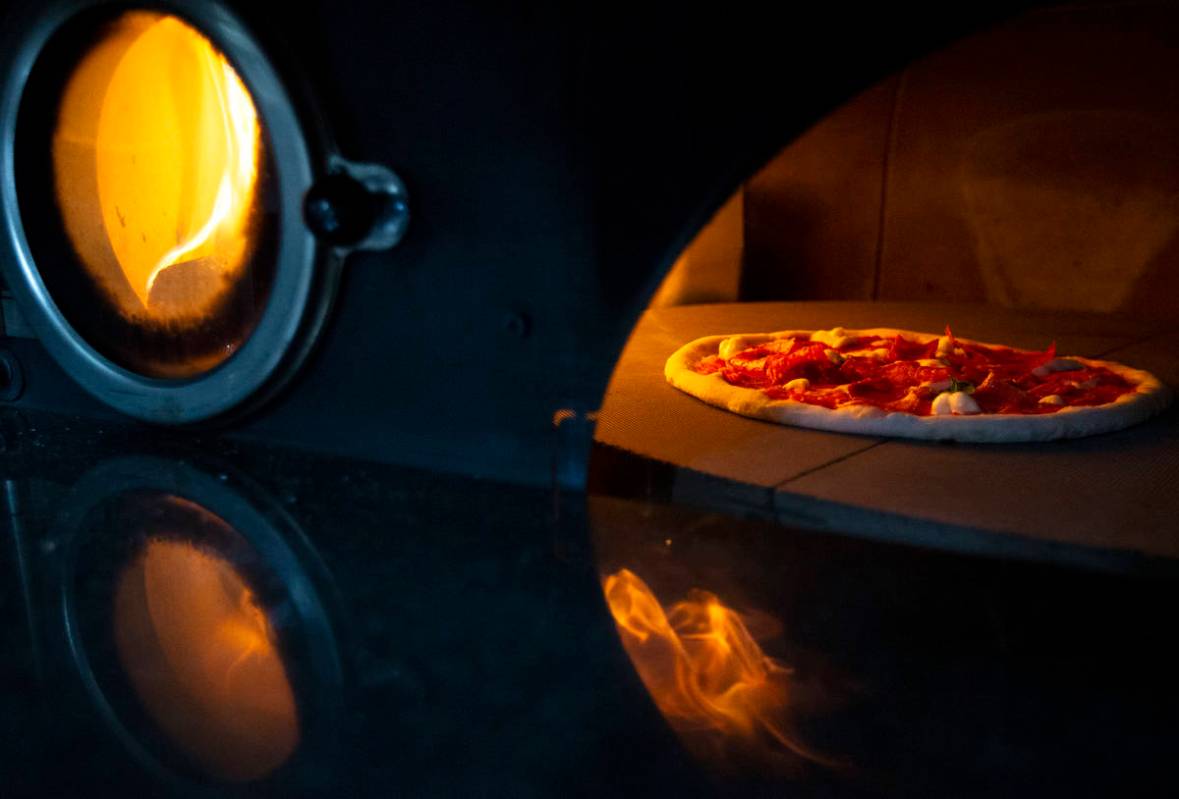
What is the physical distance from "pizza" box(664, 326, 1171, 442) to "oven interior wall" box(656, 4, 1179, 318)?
0.97 meters

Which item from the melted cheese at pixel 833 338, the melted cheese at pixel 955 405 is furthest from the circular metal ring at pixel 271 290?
the melted cheese at pixel 833 338

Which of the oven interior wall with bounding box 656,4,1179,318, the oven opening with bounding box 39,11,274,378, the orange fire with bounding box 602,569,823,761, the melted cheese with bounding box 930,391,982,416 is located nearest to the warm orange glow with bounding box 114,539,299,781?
the orange fire with bounding box 602,569,823,761

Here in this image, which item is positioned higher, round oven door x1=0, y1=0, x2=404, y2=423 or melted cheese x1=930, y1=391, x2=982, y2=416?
round oven door x1=0, y1=0, x2=404, y2=423

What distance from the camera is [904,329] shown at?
2781 mm

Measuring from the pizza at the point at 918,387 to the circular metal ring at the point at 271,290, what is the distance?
80cm

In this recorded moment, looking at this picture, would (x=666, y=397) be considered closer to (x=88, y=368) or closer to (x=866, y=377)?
(x=866, y=377)

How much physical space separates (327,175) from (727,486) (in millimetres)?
705

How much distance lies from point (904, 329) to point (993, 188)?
92 centimetres

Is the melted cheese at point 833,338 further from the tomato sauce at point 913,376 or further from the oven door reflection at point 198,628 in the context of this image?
the oven door reflection at point 198,628

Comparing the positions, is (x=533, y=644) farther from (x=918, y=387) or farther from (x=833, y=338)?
(x=833, y=338)

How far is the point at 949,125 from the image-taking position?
3463mm

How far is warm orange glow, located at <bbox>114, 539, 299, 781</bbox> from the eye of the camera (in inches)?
38.1

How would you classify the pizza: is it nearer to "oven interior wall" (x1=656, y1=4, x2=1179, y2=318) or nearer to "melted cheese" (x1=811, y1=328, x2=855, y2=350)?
"melted cheese" (x1=811, y1=328, x2=855, y2=350)

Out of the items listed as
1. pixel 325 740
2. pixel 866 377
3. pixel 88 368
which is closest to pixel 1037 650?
pixel 325 740
